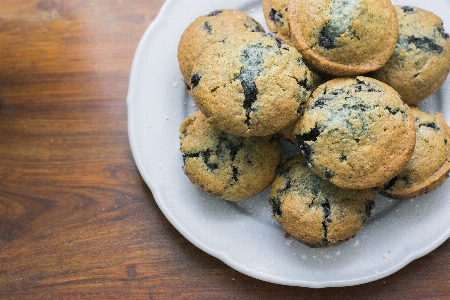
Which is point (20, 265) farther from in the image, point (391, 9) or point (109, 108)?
point (391, 9)

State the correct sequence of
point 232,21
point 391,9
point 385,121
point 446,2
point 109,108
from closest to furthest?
point 385,121
point 391,9
point 232,21
point 446,2
point 109,108

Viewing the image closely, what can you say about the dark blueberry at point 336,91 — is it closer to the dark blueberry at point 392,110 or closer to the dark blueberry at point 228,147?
the dark blueberry at point 392,110

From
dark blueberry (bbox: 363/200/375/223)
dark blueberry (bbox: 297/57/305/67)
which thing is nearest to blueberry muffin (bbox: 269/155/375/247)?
dark blueberry (bbox: 363/200/375/223)

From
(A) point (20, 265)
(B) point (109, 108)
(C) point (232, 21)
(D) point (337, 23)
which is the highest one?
(D) point (337, 23)

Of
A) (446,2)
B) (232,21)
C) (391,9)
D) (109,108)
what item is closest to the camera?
(391,9)

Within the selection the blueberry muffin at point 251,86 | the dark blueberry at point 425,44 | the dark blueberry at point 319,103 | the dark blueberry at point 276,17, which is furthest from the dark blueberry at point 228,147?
the dark blueberry at point 425,44

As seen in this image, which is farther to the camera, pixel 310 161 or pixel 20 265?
pixel 20 265

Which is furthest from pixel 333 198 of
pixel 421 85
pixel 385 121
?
pixel 421 85

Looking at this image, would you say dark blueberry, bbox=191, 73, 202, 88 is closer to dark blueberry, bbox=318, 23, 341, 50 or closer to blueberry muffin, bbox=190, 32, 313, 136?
blueberry muffin, bbox=190, 32, 313, 136
